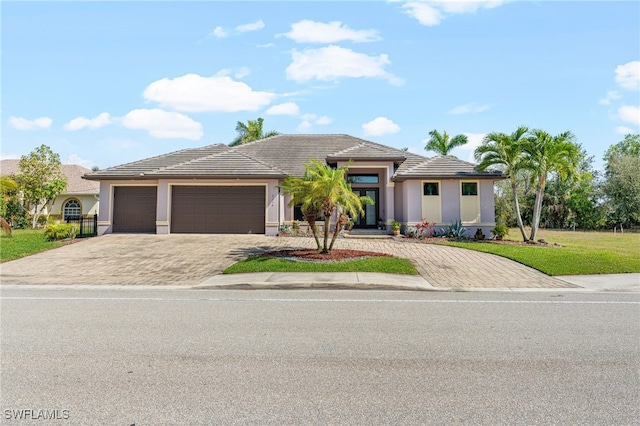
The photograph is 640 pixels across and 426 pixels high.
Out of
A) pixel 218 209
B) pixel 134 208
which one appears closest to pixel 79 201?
pixel 134 208

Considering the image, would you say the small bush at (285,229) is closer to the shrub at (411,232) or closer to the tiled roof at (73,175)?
the shrub at (411,232)

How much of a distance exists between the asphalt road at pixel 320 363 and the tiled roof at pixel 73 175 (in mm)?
28595

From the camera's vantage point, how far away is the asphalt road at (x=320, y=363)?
3549mm

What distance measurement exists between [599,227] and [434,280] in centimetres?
3552

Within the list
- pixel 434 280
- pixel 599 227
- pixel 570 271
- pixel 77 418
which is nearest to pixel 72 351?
pixel 77 418

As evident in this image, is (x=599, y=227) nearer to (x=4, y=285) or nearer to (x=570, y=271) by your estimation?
(x=570, y=271)

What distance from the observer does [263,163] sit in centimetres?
2350

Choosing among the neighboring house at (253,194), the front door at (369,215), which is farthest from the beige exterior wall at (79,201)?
the front door at (369,215)

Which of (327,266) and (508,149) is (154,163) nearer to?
(327,266)

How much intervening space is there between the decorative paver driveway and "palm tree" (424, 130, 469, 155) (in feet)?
74.2

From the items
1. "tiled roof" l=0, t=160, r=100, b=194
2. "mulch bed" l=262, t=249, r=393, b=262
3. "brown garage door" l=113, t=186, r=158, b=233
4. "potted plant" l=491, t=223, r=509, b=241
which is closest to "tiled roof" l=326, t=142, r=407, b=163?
"potted plant" l=491, t=223, r=509, b=241

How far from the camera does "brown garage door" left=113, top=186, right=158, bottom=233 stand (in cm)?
2328

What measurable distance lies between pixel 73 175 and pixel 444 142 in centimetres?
3519

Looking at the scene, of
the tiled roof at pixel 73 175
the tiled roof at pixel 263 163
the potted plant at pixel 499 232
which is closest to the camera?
the potted plant at pixel 499 232
